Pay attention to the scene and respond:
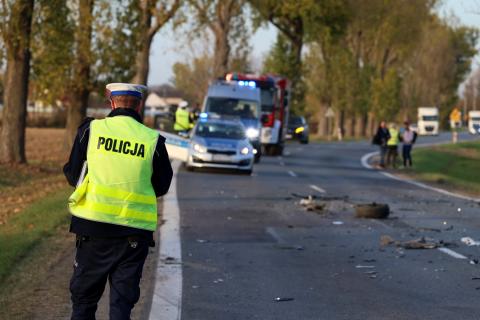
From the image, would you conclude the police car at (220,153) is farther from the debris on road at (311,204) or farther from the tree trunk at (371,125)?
the tree trunk at (371,125)

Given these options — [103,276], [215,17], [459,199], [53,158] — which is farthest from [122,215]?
[215,17]

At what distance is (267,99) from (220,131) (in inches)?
444

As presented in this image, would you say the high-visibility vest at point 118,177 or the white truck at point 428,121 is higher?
the high-visibility vest at point 118,177

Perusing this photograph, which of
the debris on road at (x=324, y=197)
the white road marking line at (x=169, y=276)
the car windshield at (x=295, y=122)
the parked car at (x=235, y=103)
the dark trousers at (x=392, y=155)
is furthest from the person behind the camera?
the car windshield at (x=295, y=122)

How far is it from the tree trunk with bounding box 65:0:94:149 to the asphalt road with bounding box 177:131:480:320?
30.2 ft

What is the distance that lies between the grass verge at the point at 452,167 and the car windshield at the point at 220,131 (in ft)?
19.5

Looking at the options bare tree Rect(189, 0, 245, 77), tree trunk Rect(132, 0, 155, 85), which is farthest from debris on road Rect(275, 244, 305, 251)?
bare tree Rect(189, 0, 245, 77)

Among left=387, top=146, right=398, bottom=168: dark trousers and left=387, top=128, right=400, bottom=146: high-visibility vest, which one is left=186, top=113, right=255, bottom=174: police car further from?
left=387, top=146, right=398, bottom=168: dark trousers

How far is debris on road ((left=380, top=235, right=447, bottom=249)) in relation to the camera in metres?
13.5

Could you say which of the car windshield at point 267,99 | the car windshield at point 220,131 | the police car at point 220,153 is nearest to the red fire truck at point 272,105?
the car windshield at point 267,99

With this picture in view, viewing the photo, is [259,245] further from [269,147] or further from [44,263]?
[269,147]

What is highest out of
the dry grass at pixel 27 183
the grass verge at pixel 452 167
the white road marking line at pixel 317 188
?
the white road marking line at pixel 317 188

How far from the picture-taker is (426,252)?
1309 cm

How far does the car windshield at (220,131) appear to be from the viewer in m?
27.9
